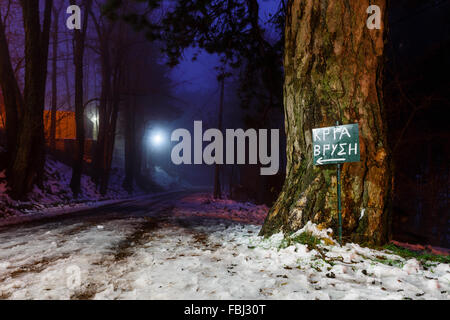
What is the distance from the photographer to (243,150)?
28.5 m

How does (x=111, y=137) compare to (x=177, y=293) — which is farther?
(x=111, y=137)

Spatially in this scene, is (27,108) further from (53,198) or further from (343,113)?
(343,113)

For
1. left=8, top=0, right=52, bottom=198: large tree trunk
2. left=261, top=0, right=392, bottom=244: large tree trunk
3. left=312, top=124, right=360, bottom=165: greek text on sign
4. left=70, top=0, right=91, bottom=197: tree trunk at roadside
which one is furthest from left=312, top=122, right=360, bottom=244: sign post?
left=70, top=0, right=91, bottom=197: tree trunk at roadside

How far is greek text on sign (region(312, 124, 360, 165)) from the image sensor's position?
3.48 metres

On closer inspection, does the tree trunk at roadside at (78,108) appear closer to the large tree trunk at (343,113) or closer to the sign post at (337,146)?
the large tree trunk at (343,113)

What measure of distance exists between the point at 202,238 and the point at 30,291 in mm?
2655

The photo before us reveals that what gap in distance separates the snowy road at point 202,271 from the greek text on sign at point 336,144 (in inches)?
48.9

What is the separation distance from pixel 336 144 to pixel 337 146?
3 cm

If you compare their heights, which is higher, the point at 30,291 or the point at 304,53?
the point at 304,53

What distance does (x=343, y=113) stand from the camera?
3.92 metres

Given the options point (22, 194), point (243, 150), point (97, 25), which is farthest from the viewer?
point (243, 150)

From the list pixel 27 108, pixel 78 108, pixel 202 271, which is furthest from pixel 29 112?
pixel 202 271

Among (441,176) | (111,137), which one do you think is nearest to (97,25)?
(111,137)
